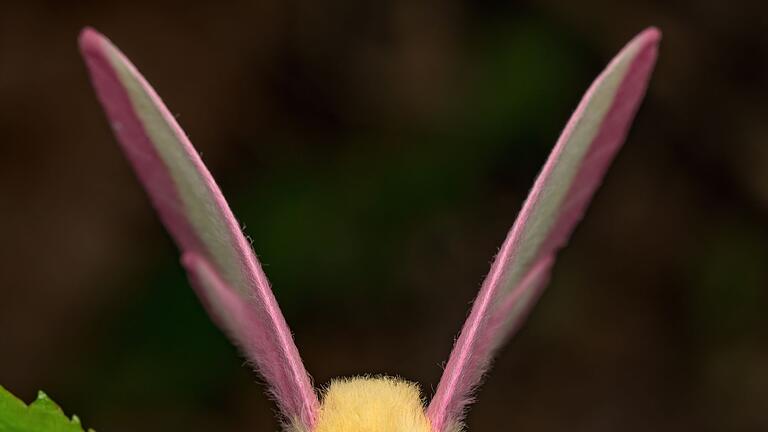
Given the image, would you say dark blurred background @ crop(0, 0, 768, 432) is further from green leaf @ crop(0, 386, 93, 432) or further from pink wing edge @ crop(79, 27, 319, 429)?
green leaf @ crop(0, 386, 93, 432)

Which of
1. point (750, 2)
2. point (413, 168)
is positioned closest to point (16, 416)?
point (413, 168)

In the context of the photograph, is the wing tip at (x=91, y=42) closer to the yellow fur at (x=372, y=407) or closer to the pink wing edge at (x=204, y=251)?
the pink wing edge at (x=204, y=251)

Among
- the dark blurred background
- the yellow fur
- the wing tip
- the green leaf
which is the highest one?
the wing tip

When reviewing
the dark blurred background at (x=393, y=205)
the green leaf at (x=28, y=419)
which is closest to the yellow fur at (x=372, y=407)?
the green leaf at (x=28, y=419)

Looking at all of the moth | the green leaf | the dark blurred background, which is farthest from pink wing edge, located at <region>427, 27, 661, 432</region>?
the dark blurred background

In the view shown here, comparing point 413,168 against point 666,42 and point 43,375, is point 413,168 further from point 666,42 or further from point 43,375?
point 43,375

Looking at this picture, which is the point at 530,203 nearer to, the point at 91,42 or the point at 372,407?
the point at 372,407
